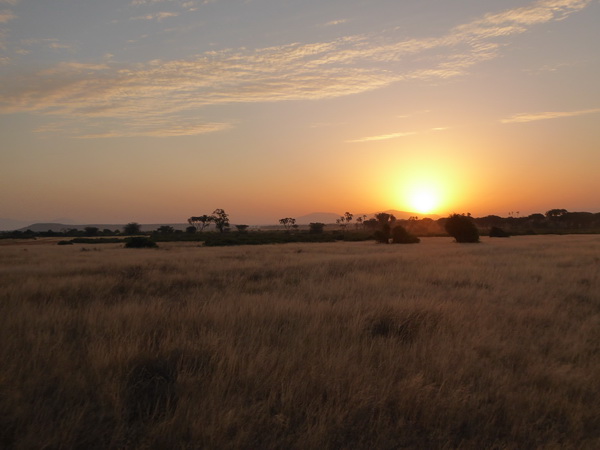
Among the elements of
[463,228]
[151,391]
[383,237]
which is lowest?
[151,391]

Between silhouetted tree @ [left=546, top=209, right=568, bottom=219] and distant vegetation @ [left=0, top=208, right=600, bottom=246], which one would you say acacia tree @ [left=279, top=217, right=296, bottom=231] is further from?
silhouetted tree @ [left=546, top=209, right=568, bottom=219]

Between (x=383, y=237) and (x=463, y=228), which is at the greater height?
(x=463, y=228)

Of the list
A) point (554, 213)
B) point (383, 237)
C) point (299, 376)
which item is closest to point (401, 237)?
point (383, 237)

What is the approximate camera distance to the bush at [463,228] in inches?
1791

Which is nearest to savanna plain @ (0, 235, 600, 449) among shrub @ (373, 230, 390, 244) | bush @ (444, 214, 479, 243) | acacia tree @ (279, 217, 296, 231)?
bush @ (444, 214, 479, 243)

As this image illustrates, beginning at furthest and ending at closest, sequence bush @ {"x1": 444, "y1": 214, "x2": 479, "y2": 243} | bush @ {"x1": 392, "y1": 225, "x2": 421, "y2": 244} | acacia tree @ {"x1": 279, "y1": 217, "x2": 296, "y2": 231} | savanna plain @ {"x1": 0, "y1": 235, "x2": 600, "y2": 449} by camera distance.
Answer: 1. acacia tree @ {"x1": 279, "y1": 217, "x2": 296, "y2": 231}
2. bush @ {"x1": 392, "y1": 225, "x2": 421, "y2": 244}
3. bush @ {"x1": 444, "y1": 214, "x2": 479, "y2": 243}
4. savanna plain @ {"x1": 0, "y1": 235, "x2": 600, "y2": 449}

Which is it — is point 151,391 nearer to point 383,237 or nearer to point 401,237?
point 401,237

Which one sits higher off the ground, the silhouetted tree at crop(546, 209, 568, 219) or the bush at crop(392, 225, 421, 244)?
the silhouetted tree at crop(546, 209, 568, 219)

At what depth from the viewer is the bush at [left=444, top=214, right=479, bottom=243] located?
4550 cm

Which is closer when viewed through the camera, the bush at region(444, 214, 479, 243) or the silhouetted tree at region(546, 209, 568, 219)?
the bush at region(444, 214, 479, 243)

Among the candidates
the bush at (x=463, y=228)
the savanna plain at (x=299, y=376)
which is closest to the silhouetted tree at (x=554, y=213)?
the bush at (x=463, y=228)

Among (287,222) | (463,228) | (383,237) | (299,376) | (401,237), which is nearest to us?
(299,376)

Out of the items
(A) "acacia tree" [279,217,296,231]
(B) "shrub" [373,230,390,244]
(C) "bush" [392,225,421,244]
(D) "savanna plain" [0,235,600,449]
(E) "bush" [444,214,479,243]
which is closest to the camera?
(D) "savanna plain" [0,235,600,449]

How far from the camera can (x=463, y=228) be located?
46.1 metres
